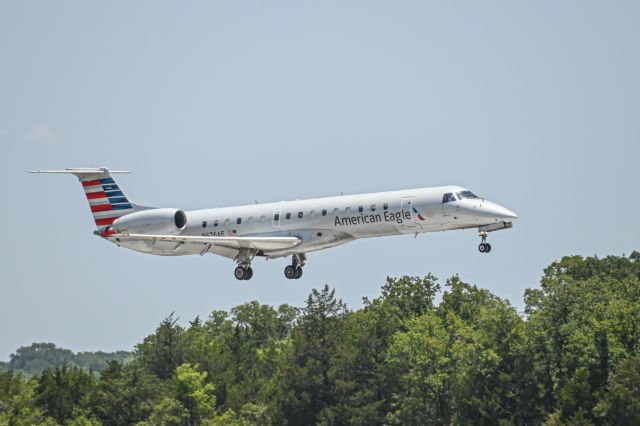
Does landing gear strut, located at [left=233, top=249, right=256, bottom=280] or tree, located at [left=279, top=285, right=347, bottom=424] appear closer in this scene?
landing gear strut, located at [left=233, top=249, right=256, bottom=280]

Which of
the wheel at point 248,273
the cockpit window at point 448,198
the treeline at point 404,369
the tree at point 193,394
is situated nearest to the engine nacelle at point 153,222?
the wheel at point 248,273

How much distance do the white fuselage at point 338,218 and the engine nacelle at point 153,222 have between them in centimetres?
54

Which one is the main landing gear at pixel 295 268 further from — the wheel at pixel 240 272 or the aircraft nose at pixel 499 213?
the aircraft nose at pixel 499 213

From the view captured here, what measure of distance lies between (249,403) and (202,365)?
9065 mm

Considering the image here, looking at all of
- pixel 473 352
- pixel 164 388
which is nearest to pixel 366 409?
pixel 473 352

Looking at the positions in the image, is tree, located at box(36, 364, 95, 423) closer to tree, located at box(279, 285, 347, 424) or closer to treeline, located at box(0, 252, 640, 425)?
treeline, located at box(0, 252, 640, 425)

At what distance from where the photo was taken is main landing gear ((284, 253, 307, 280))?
6750 centimetres

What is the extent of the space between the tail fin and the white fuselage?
261 cm

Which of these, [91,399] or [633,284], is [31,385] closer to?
[91,399]

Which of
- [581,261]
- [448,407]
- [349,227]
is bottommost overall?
[448,407]

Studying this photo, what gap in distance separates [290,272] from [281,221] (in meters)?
3.45

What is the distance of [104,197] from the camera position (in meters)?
71.1

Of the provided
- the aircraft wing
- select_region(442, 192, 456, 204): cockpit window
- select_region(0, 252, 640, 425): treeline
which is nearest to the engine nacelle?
the aircraft wing

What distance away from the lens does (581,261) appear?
11025 cm
